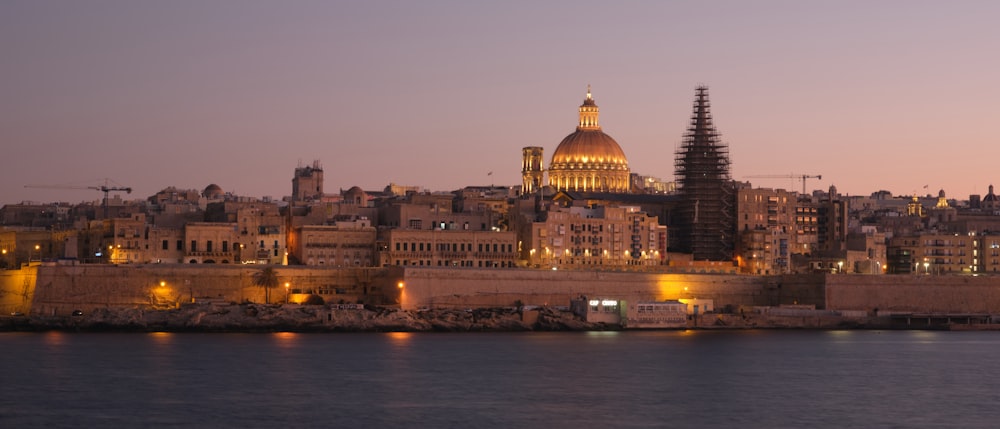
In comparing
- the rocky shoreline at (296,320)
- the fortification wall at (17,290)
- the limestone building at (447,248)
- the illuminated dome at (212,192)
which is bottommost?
the rocky shoreline at (296,320)

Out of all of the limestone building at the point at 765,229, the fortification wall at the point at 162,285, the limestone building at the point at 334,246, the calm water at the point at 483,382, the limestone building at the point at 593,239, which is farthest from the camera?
the limestone building at the point at 765,229

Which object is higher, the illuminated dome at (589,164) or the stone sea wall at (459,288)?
the illuminated dome at (589,164)

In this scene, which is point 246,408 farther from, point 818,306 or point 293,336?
point 818,306

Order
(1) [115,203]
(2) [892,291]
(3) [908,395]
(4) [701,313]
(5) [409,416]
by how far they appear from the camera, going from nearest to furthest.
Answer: (5) [409,416]
(3) [908,395]
(4) [701,313]
(2) [892,291]
(1) [115,203]

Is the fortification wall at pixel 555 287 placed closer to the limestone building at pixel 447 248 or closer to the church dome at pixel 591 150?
the limestone building at pixel 447 248

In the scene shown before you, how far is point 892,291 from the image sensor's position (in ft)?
217

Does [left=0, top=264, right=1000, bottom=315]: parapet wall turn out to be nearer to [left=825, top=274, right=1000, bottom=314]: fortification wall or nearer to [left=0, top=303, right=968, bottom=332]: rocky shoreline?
[left=825, top=274, right=1000, bottom=314]: fortification wall

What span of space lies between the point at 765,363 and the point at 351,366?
1103 cm

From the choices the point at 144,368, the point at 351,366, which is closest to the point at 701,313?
the point at 351,366

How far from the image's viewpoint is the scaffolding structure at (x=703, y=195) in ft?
254

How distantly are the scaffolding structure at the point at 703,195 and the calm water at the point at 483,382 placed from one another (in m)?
23.7

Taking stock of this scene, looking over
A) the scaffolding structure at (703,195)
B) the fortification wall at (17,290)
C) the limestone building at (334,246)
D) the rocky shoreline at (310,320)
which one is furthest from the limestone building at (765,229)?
the fortification wall at (17,290)

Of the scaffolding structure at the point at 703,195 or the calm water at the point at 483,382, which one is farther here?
the scaffolding structure at the point at 703,195

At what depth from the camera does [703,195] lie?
78.9 m
